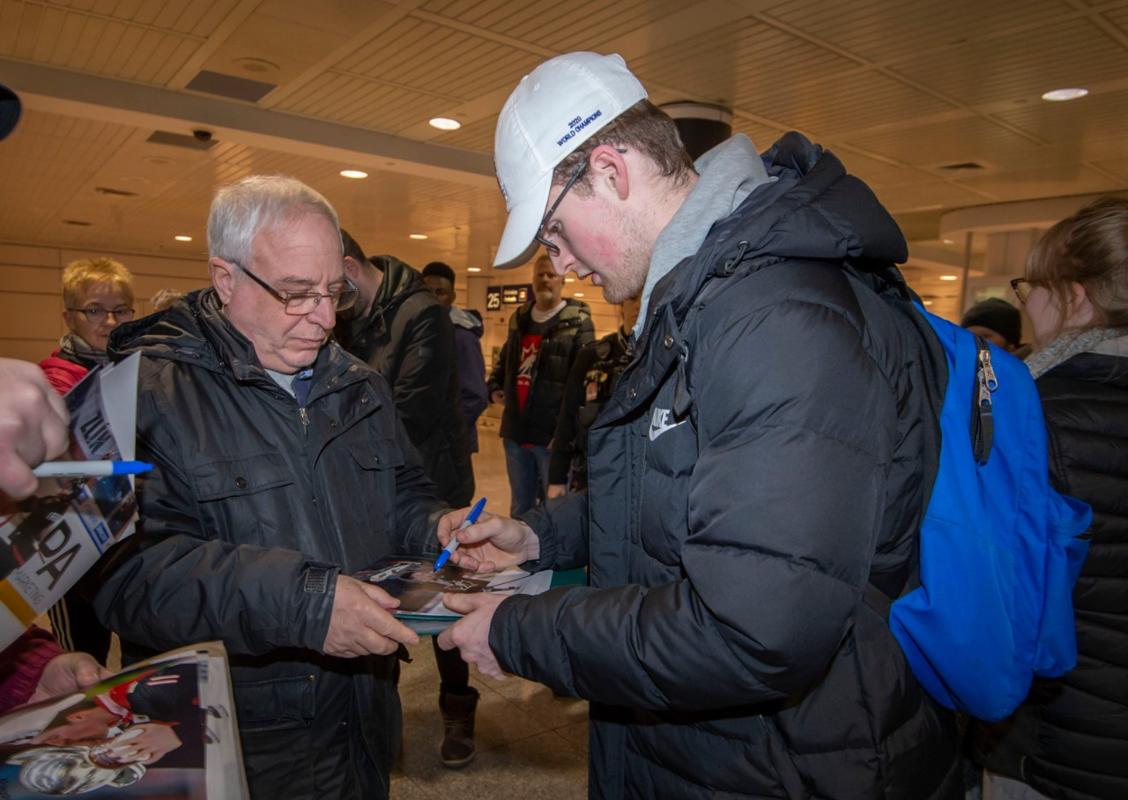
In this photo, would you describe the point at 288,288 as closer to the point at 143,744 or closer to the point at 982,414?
the point at 143,744

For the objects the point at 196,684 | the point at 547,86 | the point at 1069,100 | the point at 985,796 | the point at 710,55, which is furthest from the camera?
the point at 1069,100

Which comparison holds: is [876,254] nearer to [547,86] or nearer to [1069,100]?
[547,86]

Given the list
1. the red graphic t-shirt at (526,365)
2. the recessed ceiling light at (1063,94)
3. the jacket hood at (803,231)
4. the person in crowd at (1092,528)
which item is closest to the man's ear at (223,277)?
the jacket hood at (803,231)

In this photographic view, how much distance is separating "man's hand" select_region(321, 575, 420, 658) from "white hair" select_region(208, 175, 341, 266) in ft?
2.64

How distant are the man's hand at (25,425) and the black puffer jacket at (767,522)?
69 centimetres

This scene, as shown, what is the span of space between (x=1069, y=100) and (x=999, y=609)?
6.38 m

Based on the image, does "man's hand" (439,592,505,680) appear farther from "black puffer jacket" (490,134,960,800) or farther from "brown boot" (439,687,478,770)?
"brown boot" (439,687,478,770)

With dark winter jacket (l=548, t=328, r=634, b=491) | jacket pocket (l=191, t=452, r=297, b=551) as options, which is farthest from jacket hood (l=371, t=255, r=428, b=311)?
jacket pocket (l=191, t=452, r=297, b=551)

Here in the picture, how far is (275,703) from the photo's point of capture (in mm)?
1483

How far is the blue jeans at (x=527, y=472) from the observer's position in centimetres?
506

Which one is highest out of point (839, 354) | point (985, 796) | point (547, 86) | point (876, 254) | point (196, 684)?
point (547, 86)

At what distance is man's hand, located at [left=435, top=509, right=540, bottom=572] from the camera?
168 centimetres

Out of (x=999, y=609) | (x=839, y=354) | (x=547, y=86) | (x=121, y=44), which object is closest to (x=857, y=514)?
(x=839, y=354)

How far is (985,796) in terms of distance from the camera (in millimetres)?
1925
